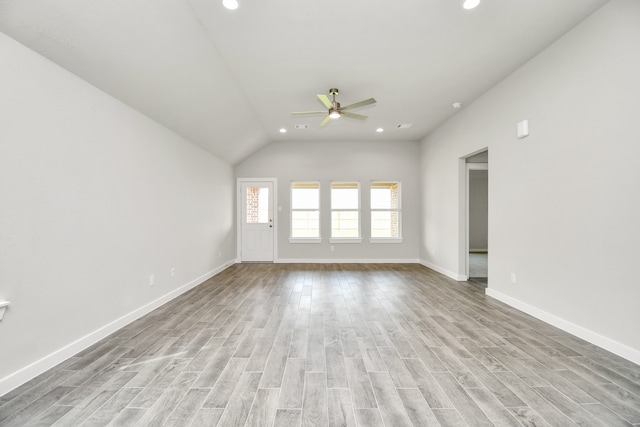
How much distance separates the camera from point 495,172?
3750 millimetres

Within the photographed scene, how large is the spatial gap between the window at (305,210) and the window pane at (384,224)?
1.41 m

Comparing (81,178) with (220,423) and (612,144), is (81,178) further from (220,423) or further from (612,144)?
(612,144)

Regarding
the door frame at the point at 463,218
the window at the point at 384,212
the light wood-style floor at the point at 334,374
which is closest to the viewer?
the light wood-style floor at the point at 334,374

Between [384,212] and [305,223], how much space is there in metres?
2.01

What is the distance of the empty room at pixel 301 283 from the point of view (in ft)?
5.66

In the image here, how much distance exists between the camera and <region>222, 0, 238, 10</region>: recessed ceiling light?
2.22m

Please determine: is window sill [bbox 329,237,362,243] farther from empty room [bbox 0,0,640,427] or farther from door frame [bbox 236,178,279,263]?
empty room [bbox 0,0,640,427]

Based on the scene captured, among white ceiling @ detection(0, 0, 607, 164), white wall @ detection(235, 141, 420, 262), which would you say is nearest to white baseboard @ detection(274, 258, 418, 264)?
white wall @ detection(235, 141, 420, 262)

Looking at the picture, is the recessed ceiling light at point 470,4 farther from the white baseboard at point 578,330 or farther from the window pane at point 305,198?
the window pane at point 305,198

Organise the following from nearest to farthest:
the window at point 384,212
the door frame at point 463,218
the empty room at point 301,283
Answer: the empty room at point 301,283 < the door frame at point 463,218 < the window at point 384,212

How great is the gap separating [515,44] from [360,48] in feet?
5.41

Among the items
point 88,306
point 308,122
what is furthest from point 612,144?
point 88,306

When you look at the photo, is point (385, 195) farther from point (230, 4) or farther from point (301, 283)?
point (230, 4)

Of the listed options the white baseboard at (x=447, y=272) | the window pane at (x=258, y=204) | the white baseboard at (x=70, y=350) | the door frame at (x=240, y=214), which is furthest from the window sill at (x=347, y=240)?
the white baseboard at (x=70, y=350)
